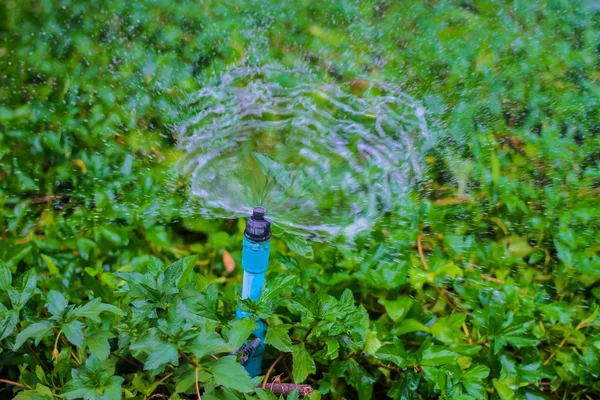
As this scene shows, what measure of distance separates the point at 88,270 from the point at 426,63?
1.91 metres

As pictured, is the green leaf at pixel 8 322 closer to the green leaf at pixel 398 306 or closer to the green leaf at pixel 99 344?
the green leaf at pixel 99 344

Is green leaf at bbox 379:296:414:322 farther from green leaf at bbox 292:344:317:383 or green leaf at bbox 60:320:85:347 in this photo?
green leaf at bbox 60:320:85:347

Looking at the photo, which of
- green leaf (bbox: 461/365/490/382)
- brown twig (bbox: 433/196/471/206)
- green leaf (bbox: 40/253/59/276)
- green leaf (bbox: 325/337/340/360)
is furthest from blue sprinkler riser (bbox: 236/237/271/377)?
brown twig (bbox: 433/196/471/206)

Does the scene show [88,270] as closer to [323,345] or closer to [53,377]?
[53,377]

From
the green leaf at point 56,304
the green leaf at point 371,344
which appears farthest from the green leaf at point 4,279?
the green leaf at point 371,344

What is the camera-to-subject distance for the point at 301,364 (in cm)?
126

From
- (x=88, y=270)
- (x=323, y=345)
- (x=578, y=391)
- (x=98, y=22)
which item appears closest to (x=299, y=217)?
(x=323, y=345)

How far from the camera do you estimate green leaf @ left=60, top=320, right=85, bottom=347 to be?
111 centimetres

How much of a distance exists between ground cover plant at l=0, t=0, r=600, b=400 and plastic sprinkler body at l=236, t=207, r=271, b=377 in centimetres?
6

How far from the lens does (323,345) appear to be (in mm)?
1422

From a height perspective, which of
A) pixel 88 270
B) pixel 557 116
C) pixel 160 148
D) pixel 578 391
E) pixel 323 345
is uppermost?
pixel 557 116

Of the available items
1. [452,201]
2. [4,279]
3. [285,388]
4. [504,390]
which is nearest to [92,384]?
[4,279]

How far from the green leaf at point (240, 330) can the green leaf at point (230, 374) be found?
35 mm

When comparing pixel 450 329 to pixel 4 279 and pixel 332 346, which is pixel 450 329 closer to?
pixel 332 346
